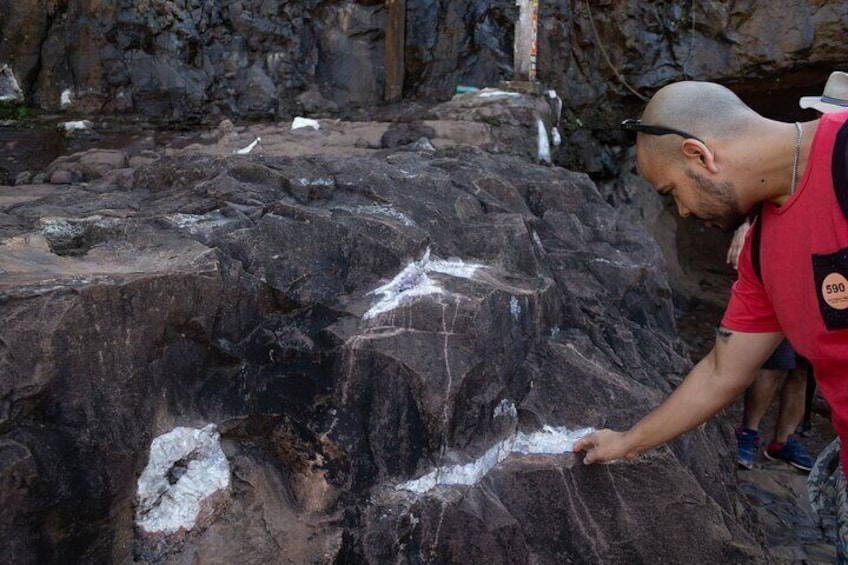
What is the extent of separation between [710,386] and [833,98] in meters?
0.76

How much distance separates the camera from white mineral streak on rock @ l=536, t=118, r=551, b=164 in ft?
20.5

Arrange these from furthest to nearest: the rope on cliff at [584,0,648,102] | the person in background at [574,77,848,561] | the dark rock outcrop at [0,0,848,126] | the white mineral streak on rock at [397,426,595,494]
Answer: the rope on cliff at [584,0,648,102]
the dark rock outcrop at [0,0,848,126]
the white mineral streak on rock at [397,426,595,494]
the person in background at [574,77,848,561]

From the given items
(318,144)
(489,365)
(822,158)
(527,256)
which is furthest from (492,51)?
(822,158)

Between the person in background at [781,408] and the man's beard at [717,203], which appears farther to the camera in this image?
the person in background at [781,408]

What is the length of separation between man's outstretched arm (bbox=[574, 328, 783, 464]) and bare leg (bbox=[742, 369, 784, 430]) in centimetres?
221

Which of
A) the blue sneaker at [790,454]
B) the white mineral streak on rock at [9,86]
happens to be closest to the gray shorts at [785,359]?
the blue sneaker at [790,454]

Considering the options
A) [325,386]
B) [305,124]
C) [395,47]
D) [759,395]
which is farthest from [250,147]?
[395,47]

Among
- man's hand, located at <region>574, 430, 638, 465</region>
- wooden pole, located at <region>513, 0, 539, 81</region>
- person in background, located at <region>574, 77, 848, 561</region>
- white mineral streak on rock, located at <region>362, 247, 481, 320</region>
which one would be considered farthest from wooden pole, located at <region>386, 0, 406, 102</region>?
person in background, located at <region>574, 77, 848, 561</region>

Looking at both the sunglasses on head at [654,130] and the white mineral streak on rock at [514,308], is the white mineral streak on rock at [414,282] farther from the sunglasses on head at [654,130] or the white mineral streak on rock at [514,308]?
the sunglasses on head at [654,130]

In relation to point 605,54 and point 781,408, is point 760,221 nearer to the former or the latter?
point 781,408

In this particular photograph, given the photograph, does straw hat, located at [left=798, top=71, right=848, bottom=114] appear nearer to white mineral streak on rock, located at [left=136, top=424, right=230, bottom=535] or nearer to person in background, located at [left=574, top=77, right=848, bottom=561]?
person in background, located at [left=574, top=77, right=848, bottom=561]

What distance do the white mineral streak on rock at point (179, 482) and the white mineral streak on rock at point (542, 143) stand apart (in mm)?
4720

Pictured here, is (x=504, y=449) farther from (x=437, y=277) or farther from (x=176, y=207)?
(x=176, y=207)

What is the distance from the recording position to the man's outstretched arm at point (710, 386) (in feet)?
5.69
